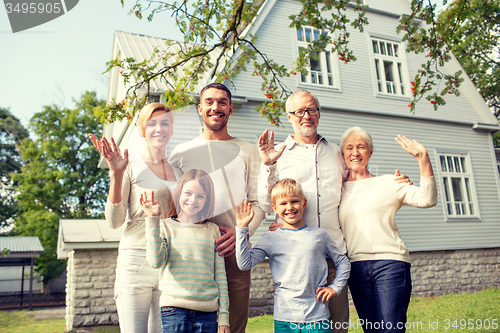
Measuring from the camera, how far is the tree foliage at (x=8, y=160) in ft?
98.6

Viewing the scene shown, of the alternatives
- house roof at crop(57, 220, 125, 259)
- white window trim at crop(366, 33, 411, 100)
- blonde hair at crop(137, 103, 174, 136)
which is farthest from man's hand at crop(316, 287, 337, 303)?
white window trim at crop(366, 33, 411, 100)

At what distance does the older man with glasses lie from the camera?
8.23 ft

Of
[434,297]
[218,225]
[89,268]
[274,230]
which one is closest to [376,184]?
[274,230]

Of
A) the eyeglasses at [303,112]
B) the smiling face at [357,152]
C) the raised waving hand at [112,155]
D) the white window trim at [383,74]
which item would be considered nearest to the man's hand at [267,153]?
the eyeglasses at [303,112]

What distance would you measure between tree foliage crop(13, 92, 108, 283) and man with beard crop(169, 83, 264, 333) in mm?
22501

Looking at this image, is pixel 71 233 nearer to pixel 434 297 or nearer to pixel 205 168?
pixel 205 168

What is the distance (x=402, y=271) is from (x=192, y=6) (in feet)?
14.4

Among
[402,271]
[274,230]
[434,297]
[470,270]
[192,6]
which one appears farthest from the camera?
[470,270]

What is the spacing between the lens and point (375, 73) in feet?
37.2

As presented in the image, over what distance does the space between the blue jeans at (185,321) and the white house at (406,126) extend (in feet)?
22.0

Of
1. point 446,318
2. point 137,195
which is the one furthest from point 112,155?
point 446,318

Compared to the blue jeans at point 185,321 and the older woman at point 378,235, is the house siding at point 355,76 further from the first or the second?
the blue jeans at point 185,321

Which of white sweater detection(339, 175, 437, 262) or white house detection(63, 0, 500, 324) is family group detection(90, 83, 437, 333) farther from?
white house detection(63, 0, 500, 324)

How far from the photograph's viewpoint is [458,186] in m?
11.9
